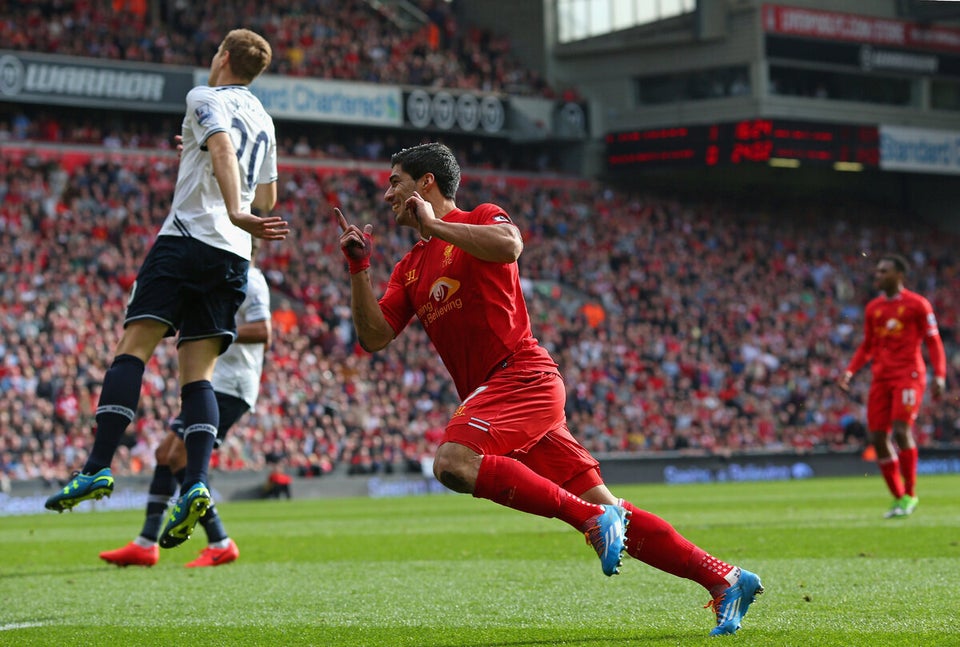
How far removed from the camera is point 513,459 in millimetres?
6020

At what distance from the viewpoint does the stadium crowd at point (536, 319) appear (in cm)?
2472

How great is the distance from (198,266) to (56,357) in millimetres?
18184

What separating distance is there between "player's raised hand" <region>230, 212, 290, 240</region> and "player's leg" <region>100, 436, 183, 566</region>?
404cm

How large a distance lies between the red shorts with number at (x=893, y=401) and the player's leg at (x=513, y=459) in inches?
Result: 348

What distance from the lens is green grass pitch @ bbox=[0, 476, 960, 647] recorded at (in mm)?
6441

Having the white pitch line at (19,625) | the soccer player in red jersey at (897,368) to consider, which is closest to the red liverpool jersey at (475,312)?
the white pitch line at (19,625)

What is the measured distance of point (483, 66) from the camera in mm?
40469

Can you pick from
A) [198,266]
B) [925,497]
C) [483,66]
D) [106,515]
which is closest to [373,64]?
[483,66]

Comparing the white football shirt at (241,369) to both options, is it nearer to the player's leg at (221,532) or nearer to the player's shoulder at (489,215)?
the player's leg at (221,532)

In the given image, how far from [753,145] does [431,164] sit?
32991 mm

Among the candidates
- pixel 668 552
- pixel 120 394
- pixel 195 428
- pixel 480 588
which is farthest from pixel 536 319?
pixel 668 552

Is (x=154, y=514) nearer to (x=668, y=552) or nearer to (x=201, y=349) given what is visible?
(x=201, y=349)

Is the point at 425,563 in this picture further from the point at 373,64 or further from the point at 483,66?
the point at 483,66

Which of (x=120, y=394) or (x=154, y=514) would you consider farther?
(x=154, y=514)
